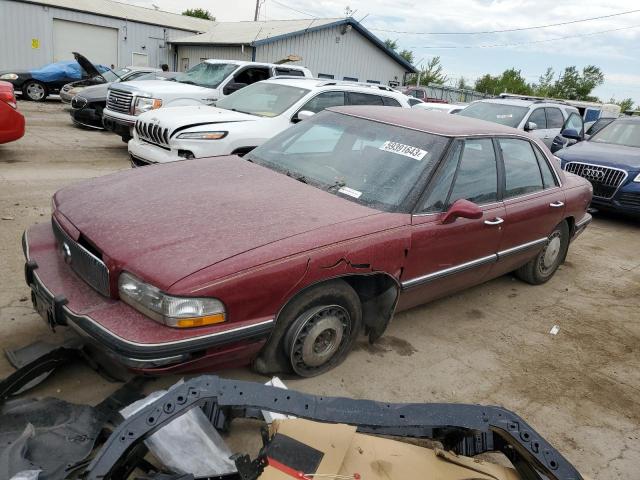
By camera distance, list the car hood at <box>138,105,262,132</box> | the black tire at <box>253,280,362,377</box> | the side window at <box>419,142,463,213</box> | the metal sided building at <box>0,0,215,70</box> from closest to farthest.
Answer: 1. the black tire at <box>253,280,362,377</box>
2. the side window at <box>419,142,463,213</box>
3. the car hood at <box>138,105,262,132</box>
4. the metal sided building at <box>0,0,215,70</box>

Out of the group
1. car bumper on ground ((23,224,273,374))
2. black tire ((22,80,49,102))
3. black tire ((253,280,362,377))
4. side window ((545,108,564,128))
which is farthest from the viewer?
black tire ((22,80,49,102))

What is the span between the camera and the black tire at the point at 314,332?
111 inches

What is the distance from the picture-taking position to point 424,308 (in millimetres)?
4363

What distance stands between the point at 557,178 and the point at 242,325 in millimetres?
3588

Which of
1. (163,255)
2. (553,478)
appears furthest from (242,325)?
(553,478)

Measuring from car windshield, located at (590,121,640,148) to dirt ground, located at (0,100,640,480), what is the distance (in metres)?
3.78

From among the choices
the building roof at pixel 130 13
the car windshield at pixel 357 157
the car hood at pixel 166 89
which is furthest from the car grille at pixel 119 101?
the building roof at pixel 130 13

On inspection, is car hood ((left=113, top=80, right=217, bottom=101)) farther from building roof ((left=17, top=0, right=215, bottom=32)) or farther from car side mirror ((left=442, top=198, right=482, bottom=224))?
building roof ((left=17, top=0, right=215, bottom=32))

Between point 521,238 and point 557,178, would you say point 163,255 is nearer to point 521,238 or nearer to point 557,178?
point 521,238

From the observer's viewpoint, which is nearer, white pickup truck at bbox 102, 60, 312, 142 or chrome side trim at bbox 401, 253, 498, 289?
chrome side trim at bbox 401, 253, 498, 289

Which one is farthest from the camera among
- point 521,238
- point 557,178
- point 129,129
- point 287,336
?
point 129,129

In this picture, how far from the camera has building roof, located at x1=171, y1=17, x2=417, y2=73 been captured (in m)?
22.1

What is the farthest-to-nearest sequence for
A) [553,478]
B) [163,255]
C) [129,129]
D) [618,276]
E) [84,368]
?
1. [129,129]
2. [618,276]
3. [84,368]
4. [163,255]
5. [553,478]

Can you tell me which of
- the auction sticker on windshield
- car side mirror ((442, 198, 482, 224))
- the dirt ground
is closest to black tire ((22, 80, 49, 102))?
the dirt ground
